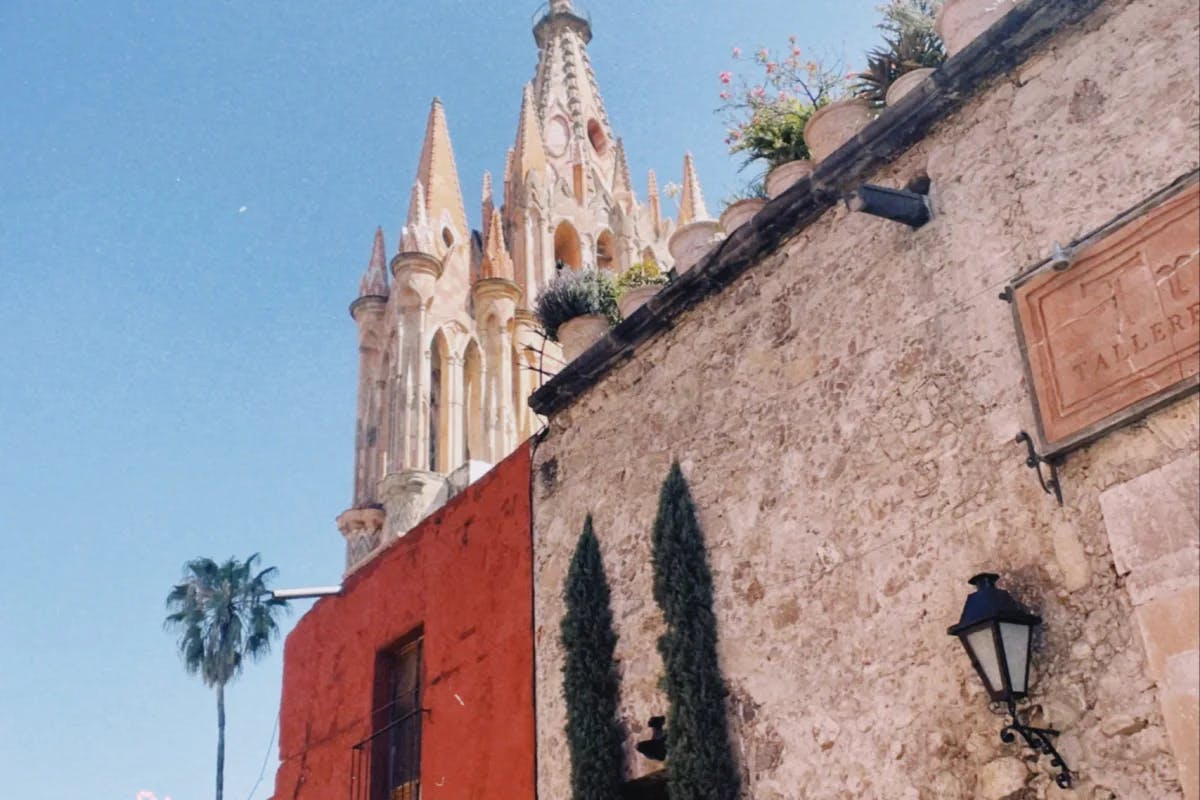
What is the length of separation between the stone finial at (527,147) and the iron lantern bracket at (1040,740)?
3543 centimetres

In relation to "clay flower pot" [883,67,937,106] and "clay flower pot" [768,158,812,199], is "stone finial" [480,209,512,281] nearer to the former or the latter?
"clay flower pot" [768,158,812,199]

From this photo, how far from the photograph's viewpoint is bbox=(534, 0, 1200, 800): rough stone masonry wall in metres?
4.99

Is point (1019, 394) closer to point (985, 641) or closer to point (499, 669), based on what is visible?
point (985, 641)

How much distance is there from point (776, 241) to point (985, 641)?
2873 millimetres

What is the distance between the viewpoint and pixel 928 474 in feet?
19.0

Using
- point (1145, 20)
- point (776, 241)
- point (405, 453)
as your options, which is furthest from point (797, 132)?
point (405, 453)

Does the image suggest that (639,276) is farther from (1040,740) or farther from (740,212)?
(1040,740)

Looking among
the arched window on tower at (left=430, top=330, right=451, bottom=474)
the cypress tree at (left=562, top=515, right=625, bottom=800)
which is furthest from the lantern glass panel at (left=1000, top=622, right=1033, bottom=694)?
the arched window on tower at (left=430, top=330, right=451, bottom=474)

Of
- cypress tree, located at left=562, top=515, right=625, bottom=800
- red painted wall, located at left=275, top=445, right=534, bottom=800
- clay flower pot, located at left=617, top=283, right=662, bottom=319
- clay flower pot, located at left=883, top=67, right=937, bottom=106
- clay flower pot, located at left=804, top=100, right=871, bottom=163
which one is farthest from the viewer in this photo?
clay flower pot, located at left=617, top=283, right=662, bottom=319

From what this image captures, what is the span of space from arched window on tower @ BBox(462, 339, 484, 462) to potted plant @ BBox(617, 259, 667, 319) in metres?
17.4

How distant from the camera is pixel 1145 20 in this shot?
5465 mm

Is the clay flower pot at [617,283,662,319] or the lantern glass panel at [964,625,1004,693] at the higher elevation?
the clay flower pot at [617,283,662,319]

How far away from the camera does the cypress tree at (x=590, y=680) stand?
7238 mm

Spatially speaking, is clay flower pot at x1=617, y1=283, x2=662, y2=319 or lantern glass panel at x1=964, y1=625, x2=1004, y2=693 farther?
clay flower pot at x1=617, y1=283, x2=662, y2=319
